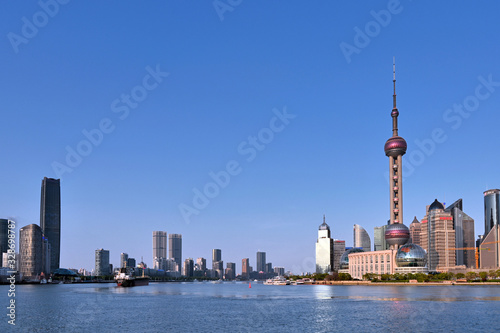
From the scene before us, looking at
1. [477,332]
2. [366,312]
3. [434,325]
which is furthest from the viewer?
[366,312]

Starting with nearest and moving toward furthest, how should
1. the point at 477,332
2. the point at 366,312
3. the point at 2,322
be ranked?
the point at 477,332 < the point at 2,322 < the point at 366,312

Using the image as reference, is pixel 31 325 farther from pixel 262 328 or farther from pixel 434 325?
pixel 434 325

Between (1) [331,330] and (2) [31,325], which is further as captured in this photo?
(2) [31,325]

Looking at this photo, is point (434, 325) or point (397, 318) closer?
point (434, 325)

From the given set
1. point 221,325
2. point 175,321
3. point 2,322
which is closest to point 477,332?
point 221,325

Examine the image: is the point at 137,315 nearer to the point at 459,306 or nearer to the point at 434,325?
the point at 434,325

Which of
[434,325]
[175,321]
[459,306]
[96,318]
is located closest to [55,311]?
[96,318]

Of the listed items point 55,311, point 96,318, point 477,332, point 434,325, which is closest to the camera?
point 477,332

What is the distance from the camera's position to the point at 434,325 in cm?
9806

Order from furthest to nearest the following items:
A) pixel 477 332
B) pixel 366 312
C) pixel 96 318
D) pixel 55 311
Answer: pixel 55 311 < pixel 366 312 < pixel 96 318 < pixel 477 332

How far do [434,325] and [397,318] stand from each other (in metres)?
11.8

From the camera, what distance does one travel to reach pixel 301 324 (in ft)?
335

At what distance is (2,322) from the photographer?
105688mm

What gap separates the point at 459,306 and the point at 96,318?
85883 mm
